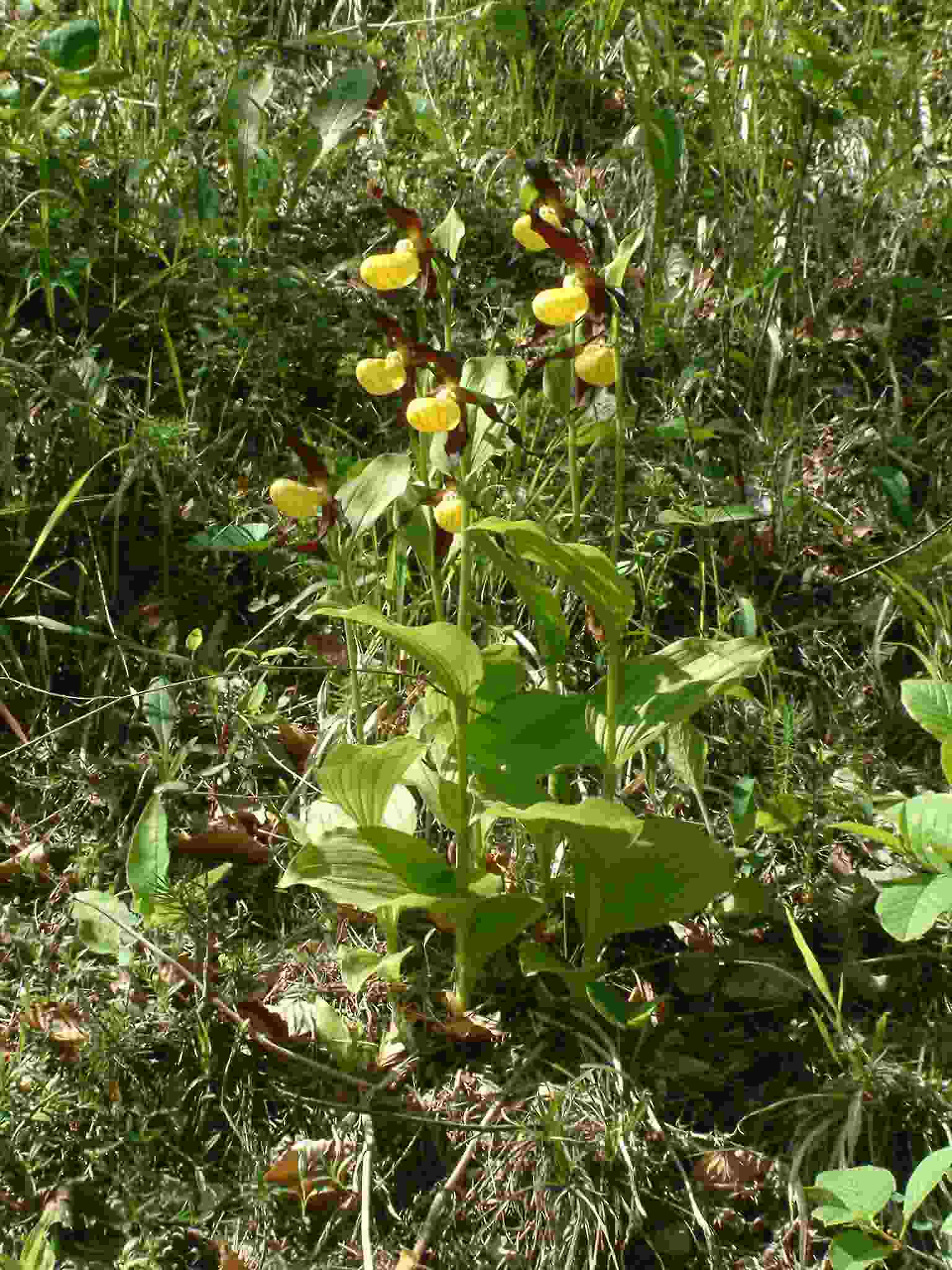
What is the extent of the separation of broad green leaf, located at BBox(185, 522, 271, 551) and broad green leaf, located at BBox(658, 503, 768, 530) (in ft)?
2.19

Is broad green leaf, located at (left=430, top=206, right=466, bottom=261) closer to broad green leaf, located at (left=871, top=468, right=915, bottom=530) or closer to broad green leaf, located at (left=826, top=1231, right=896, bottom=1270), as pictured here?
broad green leaf, located at (left=871, top=468, right=915, bottom=530)

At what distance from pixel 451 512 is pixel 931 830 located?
0.62 meters

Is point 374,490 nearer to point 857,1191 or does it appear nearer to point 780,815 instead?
point 780,815

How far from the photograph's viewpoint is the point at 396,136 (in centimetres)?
256

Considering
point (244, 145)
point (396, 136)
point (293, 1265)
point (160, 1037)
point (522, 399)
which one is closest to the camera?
point (293, 1265)

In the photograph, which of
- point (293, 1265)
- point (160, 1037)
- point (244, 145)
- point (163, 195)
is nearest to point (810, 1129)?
point (293, 1265)

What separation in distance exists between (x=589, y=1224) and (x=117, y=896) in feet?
2.47

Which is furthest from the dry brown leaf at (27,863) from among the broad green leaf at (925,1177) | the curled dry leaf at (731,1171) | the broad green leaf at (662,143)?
the broad green leaf at (662,143)

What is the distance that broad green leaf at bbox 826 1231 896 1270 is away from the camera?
3.90 ft

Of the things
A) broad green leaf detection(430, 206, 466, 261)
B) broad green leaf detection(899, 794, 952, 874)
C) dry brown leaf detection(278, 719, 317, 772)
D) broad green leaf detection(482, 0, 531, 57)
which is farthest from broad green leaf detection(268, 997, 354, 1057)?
broad green leaf detection(482, 0, 531, 57)

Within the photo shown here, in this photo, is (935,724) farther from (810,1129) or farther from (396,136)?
(396,136)

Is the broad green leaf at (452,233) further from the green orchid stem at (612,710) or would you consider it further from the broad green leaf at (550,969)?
the broad green leaf at (550,969)

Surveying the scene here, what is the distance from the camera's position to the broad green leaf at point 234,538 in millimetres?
1989

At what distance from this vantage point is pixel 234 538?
2000 mm
